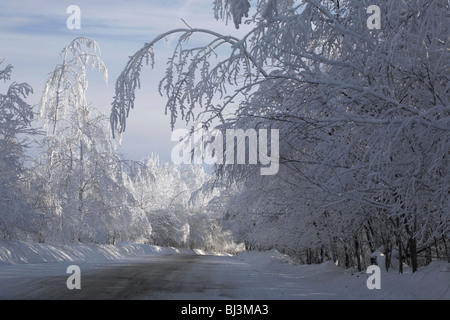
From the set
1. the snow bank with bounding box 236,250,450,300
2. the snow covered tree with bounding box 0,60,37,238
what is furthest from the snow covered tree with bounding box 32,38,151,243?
the snow bank with bounding box 236,250,450,300

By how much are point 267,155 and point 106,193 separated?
79.1 ft

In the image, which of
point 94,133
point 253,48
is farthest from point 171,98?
point 94,133

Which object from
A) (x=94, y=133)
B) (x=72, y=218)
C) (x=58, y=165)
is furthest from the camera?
(x=94, y=133)

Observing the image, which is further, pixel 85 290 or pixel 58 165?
pixel 58 165

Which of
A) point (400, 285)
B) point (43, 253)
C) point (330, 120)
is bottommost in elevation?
point (400, 285)

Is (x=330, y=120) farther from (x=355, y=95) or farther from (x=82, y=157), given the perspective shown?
(x=82, y=157)

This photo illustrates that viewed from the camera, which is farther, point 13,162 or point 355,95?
point 13,162

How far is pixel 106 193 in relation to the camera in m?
30.7

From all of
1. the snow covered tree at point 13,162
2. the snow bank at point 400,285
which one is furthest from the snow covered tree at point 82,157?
the snow bank at point 400,285

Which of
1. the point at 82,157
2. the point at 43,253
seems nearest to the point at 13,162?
the point at 43,253

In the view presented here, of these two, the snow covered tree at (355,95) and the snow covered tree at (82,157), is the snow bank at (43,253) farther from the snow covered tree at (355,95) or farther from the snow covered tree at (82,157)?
the snow covered tree at (355,95)

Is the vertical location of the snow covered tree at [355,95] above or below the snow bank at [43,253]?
above

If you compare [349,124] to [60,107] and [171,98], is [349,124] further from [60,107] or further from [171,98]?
[60,107]

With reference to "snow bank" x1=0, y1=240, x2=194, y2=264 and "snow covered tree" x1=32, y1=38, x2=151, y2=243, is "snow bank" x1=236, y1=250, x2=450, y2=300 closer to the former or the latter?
"snow bank" x1=0, y1=240, x2=194, y2=264
